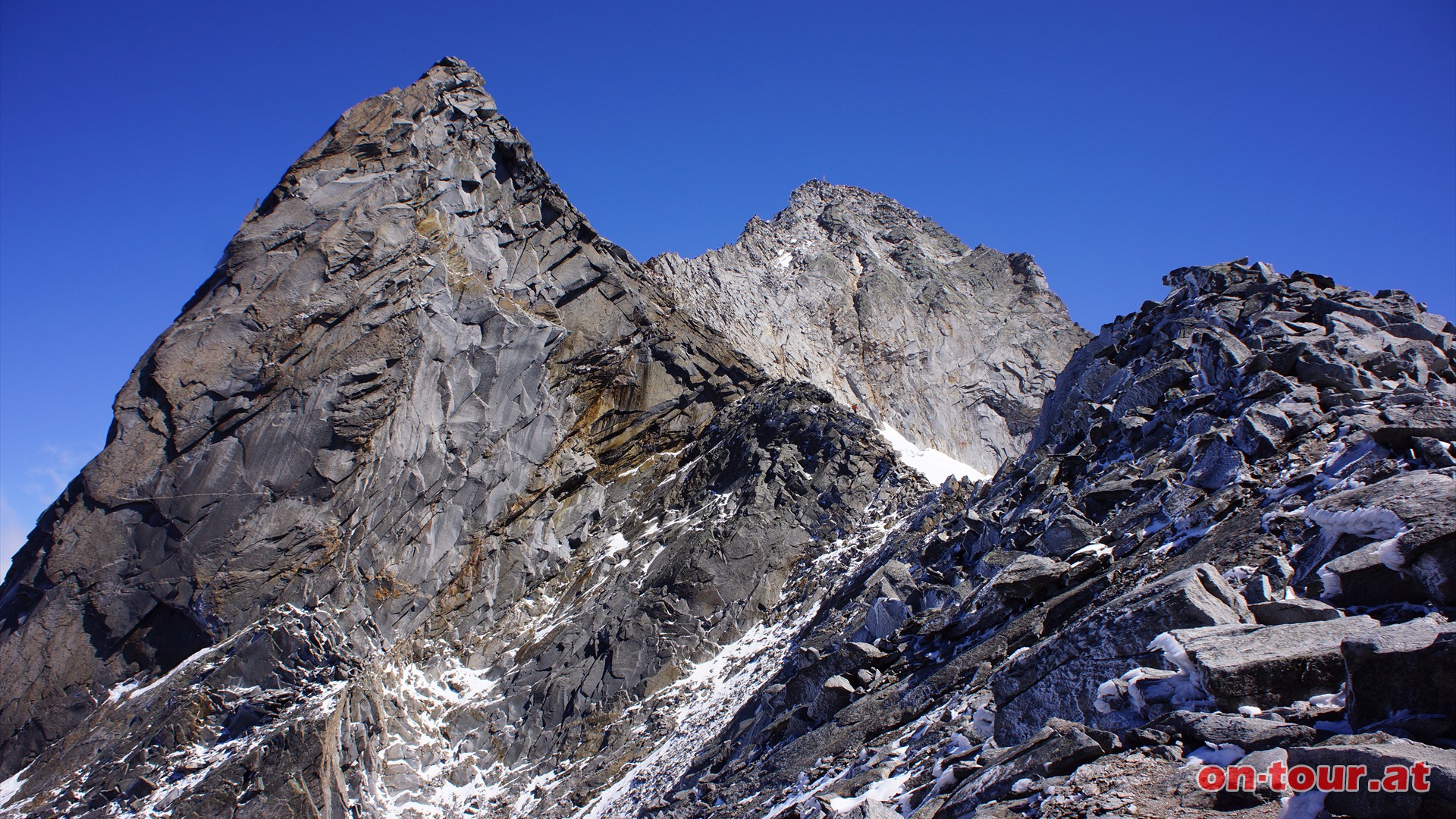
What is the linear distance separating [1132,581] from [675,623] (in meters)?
20.7

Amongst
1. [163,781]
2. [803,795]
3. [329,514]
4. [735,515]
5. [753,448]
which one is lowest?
[163,781]

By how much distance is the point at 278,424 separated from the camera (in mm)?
33312

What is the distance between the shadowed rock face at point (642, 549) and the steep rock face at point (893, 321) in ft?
4.09

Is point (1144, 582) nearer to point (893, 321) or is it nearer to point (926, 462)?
point (926, 462)

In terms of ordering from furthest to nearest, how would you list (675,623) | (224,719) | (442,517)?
(442,517), (675,623), (224,719)

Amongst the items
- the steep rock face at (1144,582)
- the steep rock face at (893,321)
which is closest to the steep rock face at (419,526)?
the steep rock face at (1144,582)

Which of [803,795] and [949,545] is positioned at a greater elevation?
[949,545]

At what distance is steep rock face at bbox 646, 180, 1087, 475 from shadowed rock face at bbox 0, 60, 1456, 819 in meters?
1.25

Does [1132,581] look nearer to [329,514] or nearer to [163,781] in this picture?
[163,781]

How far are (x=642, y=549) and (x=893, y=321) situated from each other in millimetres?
33406

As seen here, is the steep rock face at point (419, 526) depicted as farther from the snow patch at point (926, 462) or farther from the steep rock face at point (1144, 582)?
the steep rock face at point (1144, 582)

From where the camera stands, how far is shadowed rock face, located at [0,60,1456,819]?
8109 millimetres

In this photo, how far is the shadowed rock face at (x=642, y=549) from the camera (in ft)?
26.6

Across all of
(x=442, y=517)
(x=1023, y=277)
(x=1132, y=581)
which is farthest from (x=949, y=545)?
(x=1023, y=277)
